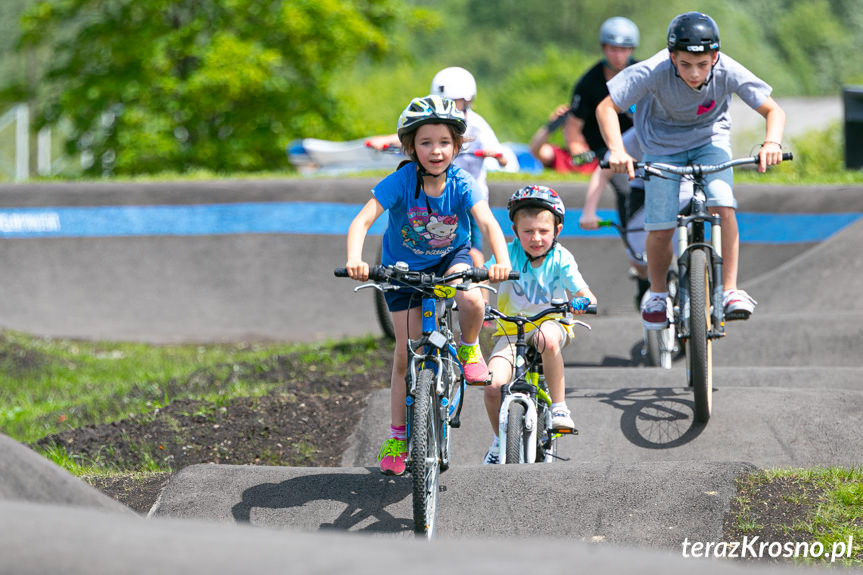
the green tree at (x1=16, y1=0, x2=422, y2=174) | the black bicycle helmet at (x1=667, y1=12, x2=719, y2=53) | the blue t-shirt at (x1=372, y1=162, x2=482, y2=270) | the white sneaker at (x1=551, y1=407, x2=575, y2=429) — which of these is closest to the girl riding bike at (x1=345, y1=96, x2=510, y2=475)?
the blue t-shirt at (x1=372, y1=162, x2=482, y2=270)

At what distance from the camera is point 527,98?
70938 millimetres

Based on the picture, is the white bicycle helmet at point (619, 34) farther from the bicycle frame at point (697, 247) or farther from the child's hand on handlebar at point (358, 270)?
the child's hand on handlebar at point (358, 270)

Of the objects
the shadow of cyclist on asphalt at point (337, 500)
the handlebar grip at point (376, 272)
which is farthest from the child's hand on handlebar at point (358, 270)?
the shadow of cyclist on asphalt at point (337, 500)

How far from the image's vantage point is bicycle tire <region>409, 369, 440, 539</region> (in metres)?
4.54

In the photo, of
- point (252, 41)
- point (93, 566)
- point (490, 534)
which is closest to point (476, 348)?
point (490, 534)

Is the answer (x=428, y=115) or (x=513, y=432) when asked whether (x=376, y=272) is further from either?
(x=513, y=432)

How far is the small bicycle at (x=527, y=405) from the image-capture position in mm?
5660

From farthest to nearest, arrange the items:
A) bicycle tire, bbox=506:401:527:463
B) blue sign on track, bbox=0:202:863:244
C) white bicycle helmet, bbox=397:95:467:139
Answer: blue sign on track, bbox=0:202:863:244 < bicycle tire, bbox=506:401:527:463 < white bicycle helmet, bbox=397:95:467:139

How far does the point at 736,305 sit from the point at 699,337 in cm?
39

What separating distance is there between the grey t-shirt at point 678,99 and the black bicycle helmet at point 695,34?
10.8 inches

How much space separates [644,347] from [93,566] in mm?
7125

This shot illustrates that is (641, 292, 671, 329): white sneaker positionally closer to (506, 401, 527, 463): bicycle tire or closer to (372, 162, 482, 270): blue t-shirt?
(506, 401, 527, 463): bicycle tire

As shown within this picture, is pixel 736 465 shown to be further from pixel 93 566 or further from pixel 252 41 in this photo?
pixel 252 41

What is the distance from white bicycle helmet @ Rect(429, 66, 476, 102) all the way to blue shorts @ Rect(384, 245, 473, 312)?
9.21 feet
